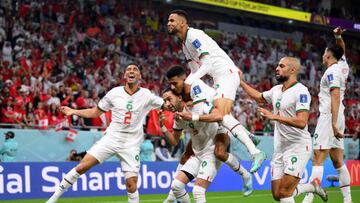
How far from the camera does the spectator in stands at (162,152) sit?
18.5m

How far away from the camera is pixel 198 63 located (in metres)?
9.81

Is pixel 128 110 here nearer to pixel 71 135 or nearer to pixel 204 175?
pixel 204 175

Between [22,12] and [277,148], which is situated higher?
[22,12]

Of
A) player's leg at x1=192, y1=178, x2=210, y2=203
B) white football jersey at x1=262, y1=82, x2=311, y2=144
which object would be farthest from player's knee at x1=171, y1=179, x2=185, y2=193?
white football jersey at x1=262, y1=82, x2=311, y2=144

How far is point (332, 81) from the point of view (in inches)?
404

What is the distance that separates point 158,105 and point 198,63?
1.17m

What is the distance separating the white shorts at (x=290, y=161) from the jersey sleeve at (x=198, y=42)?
198 centimetres

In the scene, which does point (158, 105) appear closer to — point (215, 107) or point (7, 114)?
point (215, 107)

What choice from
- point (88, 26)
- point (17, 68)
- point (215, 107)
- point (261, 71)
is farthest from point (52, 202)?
point (261, 71)

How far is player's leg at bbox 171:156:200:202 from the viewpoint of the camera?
8930 millimetres

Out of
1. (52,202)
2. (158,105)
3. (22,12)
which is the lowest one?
(52,202)

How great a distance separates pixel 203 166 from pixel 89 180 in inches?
258

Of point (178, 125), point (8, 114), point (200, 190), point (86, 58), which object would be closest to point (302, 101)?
point (200, 190)

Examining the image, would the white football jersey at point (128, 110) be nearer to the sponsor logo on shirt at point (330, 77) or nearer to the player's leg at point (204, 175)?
the player's leg at point (204, 175)
